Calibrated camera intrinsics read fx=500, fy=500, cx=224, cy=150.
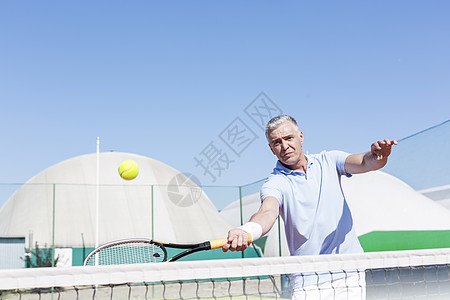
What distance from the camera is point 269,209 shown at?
2471 mm

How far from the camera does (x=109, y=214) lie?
51.1 feet

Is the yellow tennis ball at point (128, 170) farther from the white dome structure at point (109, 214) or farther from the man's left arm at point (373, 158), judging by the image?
the man's left arm at point (373, 158)

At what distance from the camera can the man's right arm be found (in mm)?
1944

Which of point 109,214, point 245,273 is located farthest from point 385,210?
point 109,214

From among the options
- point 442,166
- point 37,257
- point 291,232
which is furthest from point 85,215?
point 291,232

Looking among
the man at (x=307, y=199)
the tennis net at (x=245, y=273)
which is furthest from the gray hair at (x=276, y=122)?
the tennis net at (x=245, y=273)

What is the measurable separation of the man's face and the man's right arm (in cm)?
26

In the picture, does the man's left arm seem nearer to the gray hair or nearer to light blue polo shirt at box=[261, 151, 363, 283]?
light blue polo shirt at box=[261, 151, 363, 283]

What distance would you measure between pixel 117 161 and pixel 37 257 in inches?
339

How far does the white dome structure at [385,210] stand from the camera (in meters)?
8.46

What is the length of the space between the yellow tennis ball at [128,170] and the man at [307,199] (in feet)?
27.4

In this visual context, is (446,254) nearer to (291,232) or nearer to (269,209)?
(291,232)

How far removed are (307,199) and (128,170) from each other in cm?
855

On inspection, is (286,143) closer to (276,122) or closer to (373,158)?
(276,122)
